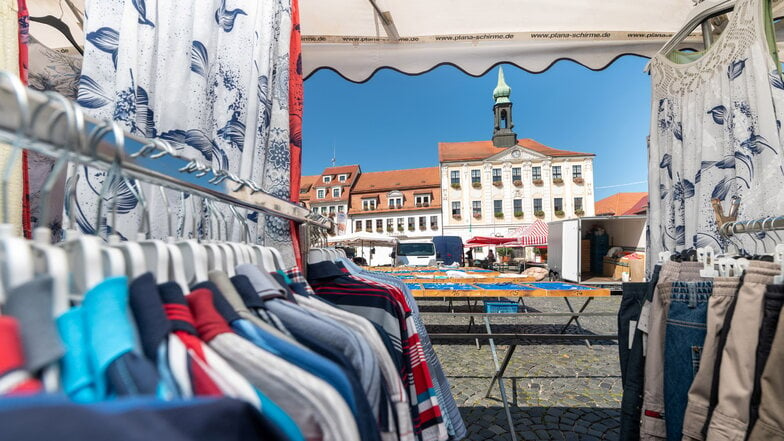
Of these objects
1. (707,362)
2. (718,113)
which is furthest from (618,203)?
(707,362)

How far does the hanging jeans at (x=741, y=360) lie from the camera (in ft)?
2.70

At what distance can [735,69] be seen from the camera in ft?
5.03

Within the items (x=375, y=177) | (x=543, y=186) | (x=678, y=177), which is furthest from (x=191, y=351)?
(x=375, y=177)

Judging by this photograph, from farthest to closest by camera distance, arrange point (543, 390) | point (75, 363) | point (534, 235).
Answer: point (534, 235)
point (543, 390)
point (75, 363)

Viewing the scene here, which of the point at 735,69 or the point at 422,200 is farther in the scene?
the point at 422,200

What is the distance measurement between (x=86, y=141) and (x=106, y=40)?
2.66ft

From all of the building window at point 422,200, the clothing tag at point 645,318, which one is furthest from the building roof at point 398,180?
the clothing tag at point 645,318

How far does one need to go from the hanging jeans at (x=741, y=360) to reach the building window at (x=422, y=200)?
30182mm

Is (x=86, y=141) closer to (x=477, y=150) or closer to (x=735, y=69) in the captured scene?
(x=735, y=69)

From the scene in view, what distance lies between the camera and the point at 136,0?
108 cm

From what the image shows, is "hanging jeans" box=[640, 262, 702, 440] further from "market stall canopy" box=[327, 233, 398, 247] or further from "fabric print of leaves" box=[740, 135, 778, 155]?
"market stall canopy" box=[327, 233, 398, 247]

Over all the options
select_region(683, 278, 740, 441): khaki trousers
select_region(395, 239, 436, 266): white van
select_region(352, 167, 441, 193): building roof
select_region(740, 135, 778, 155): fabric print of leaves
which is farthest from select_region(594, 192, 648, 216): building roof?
select_region(683, 278, 740, 441): khaki trousers

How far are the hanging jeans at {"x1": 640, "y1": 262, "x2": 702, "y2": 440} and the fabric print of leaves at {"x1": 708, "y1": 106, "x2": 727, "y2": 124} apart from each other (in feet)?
2.85

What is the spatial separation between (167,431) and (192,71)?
1204 millimetres
